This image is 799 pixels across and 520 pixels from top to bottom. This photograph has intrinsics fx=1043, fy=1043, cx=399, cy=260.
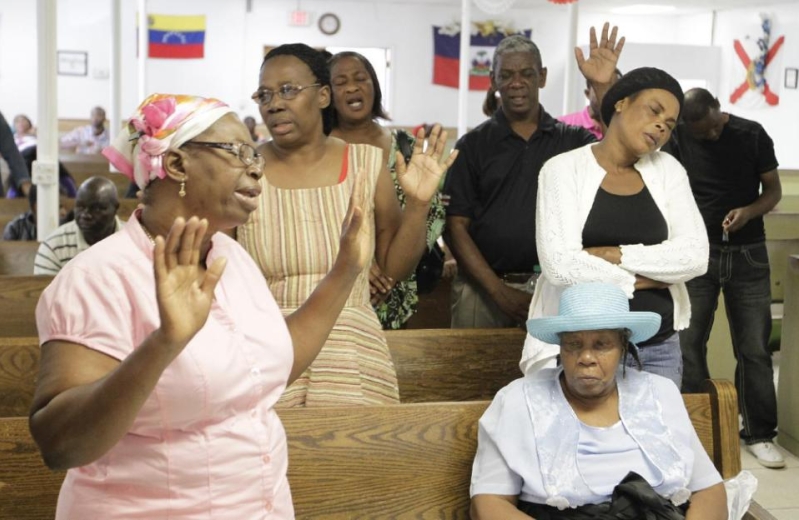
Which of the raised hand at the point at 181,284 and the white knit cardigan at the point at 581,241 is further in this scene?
the white knit cardigan at the point at 581,241

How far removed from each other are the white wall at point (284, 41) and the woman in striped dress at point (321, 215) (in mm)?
13554

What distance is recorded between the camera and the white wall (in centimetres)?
1571

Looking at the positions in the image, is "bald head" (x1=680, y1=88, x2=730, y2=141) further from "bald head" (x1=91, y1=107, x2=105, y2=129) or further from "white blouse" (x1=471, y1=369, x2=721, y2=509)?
"bald head" (x1=91, y1=107, x2=105, y2=129)

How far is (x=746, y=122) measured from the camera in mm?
4543

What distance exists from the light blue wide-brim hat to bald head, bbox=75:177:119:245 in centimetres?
271

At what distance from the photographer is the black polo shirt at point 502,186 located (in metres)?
3.49

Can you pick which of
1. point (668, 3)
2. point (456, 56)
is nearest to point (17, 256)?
point (456, 56)

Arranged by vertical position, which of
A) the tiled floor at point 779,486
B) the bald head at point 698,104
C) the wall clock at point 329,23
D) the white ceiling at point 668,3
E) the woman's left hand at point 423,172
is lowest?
the tiled floor at point 779,486

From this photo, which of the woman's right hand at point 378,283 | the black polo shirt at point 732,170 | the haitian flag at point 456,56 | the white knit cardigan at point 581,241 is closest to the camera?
the white knit cardigan at point 581,241

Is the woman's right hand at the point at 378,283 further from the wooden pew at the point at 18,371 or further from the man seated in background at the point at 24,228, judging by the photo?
the man seated in background at the point at 24,228

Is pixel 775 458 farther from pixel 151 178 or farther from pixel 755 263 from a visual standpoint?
pixel 151 178

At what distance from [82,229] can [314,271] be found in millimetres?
2424

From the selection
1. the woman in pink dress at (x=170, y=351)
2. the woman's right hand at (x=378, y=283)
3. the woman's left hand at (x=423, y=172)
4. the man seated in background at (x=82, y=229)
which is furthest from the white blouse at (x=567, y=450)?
the man seated in background at (x=82, y=229)

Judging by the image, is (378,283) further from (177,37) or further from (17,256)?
→ (177,37)
